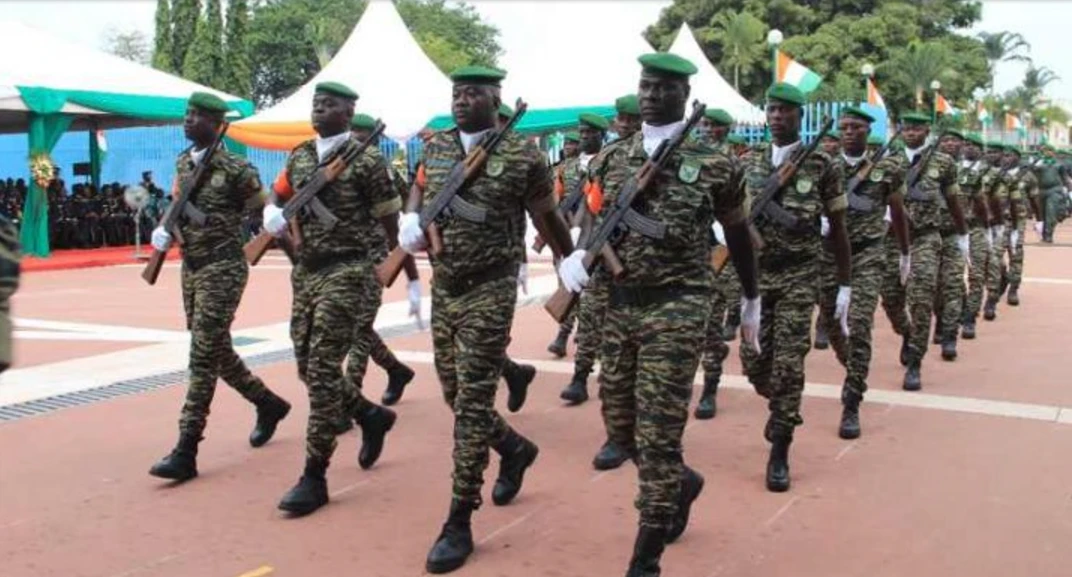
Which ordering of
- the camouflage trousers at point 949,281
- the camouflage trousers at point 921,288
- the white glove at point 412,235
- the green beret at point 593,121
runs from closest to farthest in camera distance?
the white glove at point 412,235 < the camouflage trousers at point 921,288 < the green beret at point 593,121 < the camouflage trousers at point 949,281

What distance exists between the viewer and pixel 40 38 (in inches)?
799

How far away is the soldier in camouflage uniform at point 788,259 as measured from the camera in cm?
516

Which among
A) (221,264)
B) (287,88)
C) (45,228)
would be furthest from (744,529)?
(287,88)

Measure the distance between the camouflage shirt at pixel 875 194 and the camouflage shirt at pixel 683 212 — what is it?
2795 millimetres

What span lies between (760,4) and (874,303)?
4020cm

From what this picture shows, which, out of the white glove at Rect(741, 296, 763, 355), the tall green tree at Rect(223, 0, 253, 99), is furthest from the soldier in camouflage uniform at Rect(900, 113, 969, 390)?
the tall green tree at Rect(223, 0, 253, 99)

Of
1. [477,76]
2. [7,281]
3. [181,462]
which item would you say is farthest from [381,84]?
[7,281]

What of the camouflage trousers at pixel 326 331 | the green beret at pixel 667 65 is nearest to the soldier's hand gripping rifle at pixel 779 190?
the green beret at pixel 667 65

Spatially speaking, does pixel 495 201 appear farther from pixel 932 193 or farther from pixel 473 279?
pixel 932 193

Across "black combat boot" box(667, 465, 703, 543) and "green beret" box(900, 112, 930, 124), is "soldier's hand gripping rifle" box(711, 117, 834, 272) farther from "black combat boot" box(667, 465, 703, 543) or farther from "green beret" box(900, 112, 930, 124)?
"green beret" box(900, 112, 930, 124)

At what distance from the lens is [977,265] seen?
10109 mm

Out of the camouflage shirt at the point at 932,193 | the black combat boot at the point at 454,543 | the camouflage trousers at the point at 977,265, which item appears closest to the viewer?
the black combat boot at the point at 454,543

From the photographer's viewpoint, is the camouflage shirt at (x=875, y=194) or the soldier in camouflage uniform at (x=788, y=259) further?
the camouflage shirt at (x=875, y=194)

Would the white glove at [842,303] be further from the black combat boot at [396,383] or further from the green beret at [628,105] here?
the black combat boot at [396,383]
